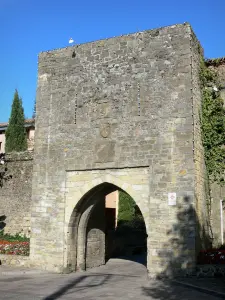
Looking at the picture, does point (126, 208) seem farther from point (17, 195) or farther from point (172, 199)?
point (172, 199)

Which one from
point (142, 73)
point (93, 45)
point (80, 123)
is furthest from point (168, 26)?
point (80, 123)

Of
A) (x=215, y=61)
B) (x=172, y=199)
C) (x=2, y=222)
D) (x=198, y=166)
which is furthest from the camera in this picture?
(x=2, y=222)

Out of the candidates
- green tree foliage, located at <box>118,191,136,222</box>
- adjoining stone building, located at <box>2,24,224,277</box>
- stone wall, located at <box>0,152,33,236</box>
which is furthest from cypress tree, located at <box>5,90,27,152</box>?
adjoining stone building, located at <box>2,24,224,277</box>

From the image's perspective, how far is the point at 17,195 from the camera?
629 inches

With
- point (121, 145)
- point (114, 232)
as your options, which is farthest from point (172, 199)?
point (114, 232)

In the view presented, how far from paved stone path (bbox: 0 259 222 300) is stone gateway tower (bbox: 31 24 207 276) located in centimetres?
69

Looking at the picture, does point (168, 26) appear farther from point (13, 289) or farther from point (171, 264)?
point (13, 289)

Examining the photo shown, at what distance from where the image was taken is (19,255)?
39.4 feet

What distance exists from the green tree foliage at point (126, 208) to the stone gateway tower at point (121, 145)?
29.8ft

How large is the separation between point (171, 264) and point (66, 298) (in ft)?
10.3

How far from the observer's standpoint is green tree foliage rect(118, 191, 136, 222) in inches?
860

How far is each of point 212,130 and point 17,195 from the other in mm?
8479

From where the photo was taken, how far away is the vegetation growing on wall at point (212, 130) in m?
11.5

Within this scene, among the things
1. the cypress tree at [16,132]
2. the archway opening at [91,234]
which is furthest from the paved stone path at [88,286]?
the cypress tree at [16,132]
